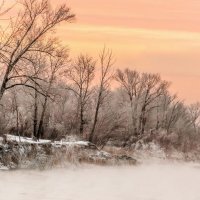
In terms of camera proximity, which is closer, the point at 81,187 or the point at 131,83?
the point at 81,187

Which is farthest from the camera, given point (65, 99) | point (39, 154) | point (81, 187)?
point (65, 99)

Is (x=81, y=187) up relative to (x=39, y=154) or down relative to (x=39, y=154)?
down

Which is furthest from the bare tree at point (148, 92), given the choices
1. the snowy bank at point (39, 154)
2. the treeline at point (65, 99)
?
the snowy bank at point (39, 154)

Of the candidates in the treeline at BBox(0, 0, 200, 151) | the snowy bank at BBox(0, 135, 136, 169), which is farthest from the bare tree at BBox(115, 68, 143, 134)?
the snowy bank at BBox(0, 135, 136, 169)

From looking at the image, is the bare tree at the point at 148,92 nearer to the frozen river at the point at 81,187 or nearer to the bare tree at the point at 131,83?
the bare tree at the point at 131,83

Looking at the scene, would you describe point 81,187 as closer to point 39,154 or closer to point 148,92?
point 39,154

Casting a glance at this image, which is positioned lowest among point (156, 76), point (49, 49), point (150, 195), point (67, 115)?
point (150, 195)

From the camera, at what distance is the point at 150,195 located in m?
16.6

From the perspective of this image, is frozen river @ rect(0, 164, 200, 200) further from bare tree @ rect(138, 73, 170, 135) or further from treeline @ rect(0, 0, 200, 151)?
bare tree @ rect(138, 73, 170, 135)

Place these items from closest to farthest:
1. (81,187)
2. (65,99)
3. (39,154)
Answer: (81,187) → (39,154) → (65,99)

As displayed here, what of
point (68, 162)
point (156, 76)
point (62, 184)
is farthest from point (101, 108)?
point (62, 184)

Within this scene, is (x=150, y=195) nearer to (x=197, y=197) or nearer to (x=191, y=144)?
(x=197, y=197)

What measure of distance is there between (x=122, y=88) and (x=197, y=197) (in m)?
54.4

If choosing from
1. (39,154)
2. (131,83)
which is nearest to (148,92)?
(131,83)
